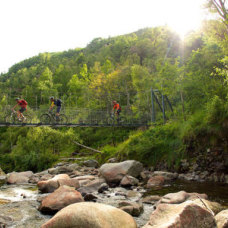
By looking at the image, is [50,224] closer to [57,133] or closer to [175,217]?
[175,217]

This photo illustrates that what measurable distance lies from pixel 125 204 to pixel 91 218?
158cm

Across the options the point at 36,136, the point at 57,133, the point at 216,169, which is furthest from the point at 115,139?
the point at 216,169

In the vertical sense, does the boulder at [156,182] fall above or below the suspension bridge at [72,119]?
below

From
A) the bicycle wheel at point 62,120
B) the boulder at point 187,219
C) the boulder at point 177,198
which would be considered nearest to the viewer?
the boulder at point 187,219

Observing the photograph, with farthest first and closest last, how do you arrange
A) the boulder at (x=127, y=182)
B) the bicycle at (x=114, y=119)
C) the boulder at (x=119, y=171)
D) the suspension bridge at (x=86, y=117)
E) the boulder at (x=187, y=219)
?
1. the bicycle at (x=114, y=119)
2. the suspension bridge at (x=86, y=117)
3. the boulder at (x=119, y=171)
4. the boulder at (x=127, y=182)
5. the boulder at (x=187, y=219)

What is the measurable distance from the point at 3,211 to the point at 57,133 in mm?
13831

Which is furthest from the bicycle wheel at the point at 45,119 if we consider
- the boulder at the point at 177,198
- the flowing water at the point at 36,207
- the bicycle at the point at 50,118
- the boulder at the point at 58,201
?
the boulder at the point at 177,198

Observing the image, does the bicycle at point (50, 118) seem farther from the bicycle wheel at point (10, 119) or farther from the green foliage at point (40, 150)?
the green foliage at point (40, 150)

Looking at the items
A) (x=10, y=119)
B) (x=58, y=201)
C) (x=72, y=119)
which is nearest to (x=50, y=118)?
(x=10, y=119)

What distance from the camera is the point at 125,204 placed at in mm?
4434

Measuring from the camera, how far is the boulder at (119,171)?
754 cm

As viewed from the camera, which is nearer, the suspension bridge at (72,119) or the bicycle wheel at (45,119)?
the suspension bridge at (72,119)

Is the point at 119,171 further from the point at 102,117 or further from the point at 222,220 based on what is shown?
the point at 102,117

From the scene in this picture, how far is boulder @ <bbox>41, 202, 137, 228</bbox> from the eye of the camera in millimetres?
2947
